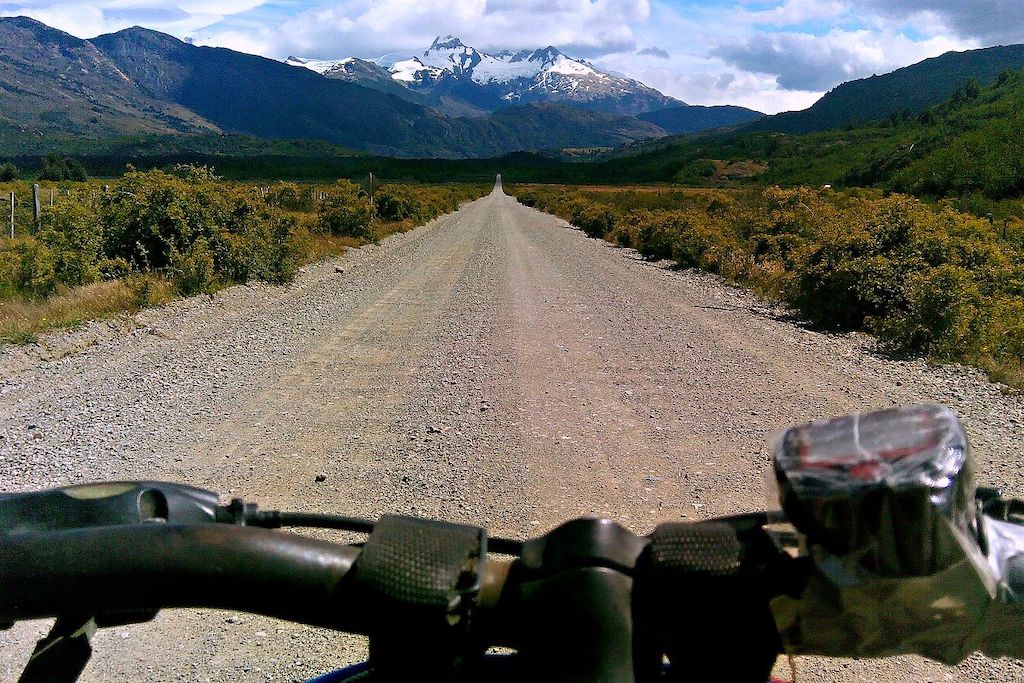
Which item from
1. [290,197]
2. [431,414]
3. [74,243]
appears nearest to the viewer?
[431,414]

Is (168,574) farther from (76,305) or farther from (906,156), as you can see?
(906,156)

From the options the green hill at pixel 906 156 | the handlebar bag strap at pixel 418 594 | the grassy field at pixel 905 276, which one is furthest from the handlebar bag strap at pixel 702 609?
the green hill at pixel 906 156

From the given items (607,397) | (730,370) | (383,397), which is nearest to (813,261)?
(730,370)

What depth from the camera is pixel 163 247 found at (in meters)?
14.2

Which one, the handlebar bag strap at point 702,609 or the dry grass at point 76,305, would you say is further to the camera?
the dry grass at point 76,305

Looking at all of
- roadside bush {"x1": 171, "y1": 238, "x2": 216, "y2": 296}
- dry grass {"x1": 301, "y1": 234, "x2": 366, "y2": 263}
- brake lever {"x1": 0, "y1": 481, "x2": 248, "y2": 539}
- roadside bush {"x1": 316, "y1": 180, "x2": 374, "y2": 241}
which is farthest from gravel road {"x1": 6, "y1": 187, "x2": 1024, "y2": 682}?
roadside bush {"x1": 316, "y1": 180, "x2": 374, "y2": 241}

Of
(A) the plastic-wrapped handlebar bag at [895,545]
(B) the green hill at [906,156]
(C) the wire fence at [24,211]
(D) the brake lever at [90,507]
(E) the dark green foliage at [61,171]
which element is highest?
(B) the green hill at [906,156]

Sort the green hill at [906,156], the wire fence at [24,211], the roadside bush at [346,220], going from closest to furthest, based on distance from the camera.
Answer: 1. the wire fence at [24,211]
2. the roadside bush at [346,220]
3. the green hill at [906,156]

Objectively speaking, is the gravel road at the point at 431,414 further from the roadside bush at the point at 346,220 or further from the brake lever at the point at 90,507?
the roadside bush at the point at 346,220

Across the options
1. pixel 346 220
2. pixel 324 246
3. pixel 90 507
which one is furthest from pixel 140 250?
pixel 90 507

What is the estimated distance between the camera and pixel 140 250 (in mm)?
13930

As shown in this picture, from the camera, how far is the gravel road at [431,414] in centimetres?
340

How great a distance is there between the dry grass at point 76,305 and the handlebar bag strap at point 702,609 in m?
9.73

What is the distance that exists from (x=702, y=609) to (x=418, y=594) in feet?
1.07
